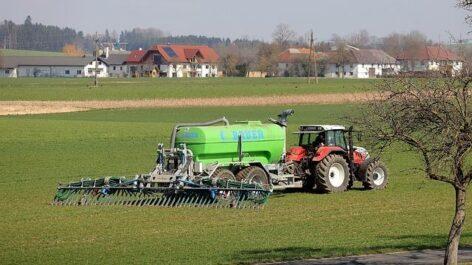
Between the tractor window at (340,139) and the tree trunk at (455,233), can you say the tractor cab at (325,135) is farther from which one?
the tree trunk at (455,233)

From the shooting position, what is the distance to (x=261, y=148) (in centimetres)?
3231

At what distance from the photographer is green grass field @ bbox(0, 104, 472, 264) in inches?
818

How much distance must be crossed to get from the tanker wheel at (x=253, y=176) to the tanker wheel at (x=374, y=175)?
3747mm

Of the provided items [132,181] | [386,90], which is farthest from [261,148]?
[386,90]

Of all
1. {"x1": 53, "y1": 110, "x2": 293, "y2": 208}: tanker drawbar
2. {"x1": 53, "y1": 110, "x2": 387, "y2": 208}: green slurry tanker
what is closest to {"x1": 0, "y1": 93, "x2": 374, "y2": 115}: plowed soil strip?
{"x1": 53, "y1": 110, "x2": 387, "y2": 208}: green slurry tanker

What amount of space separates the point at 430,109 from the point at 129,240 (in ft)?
30.2

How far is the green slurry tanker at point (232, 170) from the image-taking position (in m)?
29.2

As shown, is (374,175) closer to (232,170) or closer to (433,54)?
(232,170)

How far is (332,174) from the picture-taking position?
32.7 metres

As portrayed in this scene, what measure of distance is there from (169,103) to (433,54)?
77767mm

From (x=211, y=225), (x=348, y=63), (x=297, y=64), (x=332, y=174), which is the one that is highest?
(x=348, y=63)

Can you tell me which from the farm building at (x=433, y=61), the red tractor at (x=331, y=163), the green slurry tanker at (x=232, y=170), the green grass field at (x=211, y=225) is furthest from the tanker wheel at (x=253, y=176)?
the farm building at (x=433, y=61)

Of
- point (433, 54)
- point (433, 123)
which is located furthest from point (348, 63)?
point (433, 123)

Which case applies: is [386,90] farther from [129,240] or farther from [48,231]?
[48,231]
